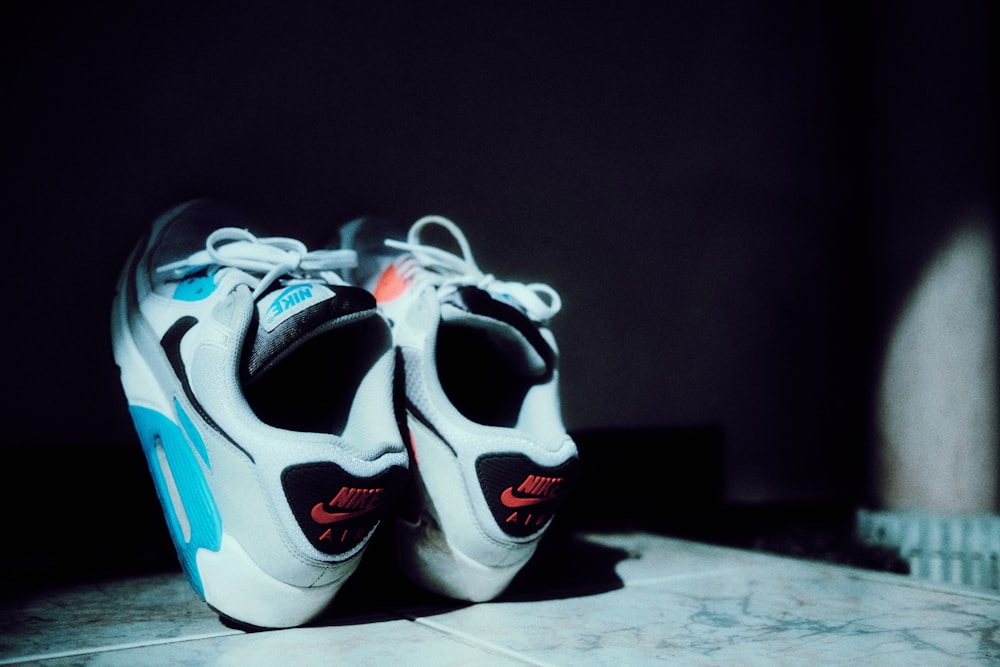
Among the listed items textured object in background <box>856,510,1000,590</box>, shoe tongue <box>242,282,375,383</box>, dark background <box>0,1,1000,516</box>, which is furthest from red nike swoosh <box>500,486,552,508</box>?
textured object in background <box>856,510,1000,590</box>

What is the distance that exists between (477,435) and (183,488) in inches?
11.7

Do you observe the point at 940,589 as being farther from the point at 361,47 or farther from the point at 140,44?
the point at 140,44

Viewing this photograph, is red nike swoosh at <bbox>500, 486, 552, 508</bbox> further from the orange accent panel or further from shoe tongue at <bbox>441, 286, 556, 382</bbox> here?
the orange accent panel

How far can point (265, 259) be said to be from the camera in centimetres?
104

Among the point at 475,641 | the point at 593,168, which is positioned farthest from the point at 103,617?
the point at 593,168

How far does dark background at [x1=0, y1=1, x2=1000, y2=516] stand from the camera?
131cm

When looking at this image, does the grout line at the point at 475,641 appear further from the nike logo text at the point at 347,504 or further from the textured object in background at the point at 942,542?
the textured object in background at the point at 942,542

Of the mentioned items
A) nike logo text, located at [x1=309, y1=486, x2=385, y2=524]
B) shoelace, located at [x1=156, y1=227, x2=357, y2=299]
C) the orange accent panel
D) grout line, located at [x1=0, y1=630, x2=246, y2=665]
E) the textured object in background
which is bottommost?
the textured object in background

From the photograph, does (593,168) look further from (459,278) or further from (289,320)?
(289,320)

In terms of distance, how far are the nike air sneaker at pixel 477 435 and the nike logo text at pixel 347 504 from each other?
0.40ft

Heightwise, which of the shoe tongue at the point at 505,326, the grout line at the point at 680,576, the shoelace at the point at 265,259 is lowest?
the grout line at the point at 680,576

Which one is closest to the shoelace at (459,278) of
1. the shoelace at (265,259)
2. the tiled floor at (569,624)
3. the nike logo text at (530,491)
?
the shoelace at (265,259)

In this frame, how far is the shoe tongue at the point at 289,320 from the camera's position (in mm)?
936

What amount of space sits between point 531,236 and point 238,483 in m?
0.89
